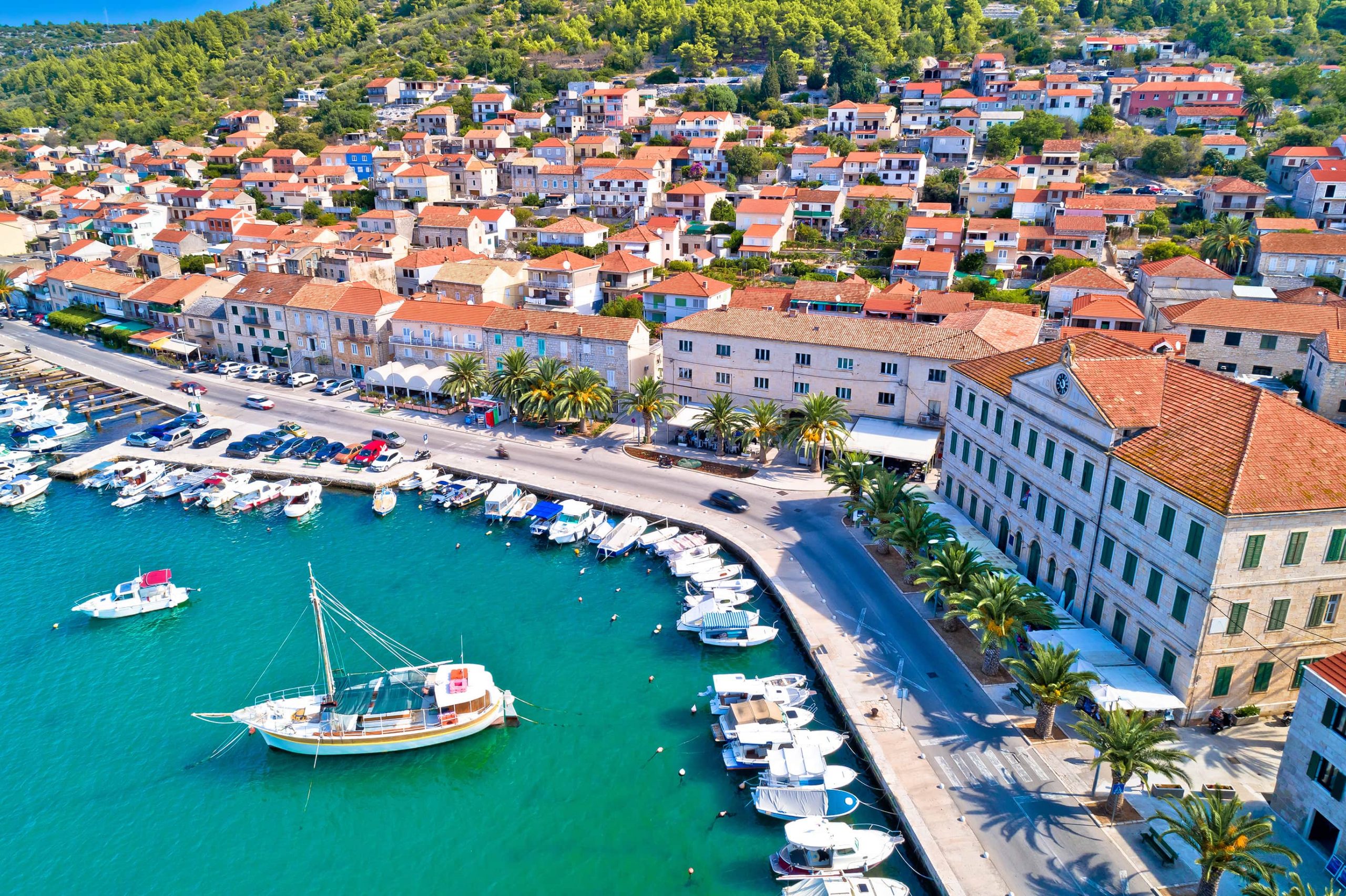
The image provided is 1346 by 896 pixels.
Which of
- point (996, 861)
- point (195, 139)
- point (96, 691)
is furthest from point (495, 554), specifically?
point (195, 139)

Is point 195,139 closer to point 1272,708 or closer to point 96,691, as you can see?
point 96,691

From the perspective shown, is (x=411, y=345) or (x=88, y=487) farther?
(x=411, y=345)

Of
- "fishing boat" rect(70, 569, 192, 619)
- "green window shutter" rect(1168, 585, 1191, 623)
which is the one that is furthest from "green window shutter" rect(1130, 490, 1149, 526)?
"fishing boat" rect(70, 569, 192, 619)

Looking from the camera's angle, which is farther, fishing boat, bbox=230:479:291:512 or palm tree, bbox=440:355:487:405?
palm tree, bbox=440:355:487:405

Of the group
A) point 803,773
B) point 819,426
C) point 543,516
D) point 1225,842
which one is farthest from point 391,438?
point 1225,842

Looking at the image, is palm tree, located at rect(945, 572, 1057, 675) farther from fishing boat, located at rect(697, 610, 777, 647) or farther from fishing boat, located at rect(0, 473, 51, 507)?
fishing boat, located at rect(0, 473, 51, 507)

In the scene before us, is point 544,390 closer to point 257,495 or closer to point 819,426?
point 257,495
